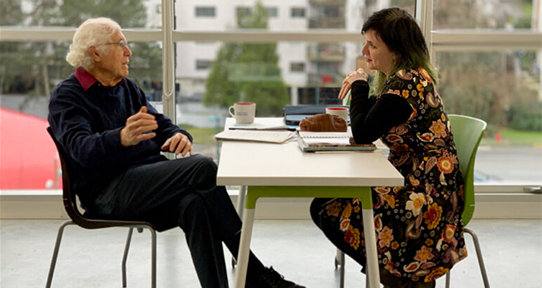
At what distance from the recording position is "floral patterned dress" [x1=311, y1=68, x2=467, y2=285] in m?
2.22

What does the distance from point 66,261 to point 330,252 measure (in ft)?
4.00

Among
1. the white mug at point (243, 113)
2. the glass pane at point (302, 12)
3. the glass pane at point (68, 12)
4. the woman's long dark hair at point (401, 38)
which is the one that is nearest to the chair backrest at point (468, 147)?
the woman's long dark hair at point (401, 38)

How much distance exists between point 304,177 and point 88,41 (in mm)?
1149

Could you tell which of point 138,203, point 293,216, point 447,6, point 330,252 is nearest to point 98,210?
point 138,203

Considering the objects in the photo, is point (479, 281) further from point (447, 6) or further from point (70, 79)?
point (70, 79)

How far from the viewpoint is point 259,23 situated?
3791 mm

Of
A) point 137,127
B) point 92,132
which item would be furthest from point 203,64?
point 137,127

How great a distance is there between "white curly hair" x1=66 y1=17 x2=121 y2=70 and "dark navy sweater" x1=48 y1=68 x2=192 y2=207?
0.04 metres

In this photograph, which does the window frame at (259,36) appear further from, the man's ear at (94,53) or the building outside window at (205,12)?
the man's ear at (94,53)

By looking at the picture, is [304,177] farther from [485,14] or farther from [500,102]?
[500,102]

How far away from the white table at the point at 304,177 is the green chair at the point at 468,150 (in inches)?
15.4

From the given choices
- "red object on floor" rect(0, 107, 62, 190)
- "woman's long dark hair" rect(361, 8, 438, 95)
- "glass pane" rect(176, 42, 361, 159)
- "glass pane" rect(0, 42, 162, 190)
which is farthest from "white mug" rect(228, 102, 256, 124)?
"red object on floor" rect(0, 107, 62, 190)

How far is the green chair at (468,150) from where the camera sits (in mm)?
2344

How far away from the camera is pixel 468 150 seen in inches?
94.7
